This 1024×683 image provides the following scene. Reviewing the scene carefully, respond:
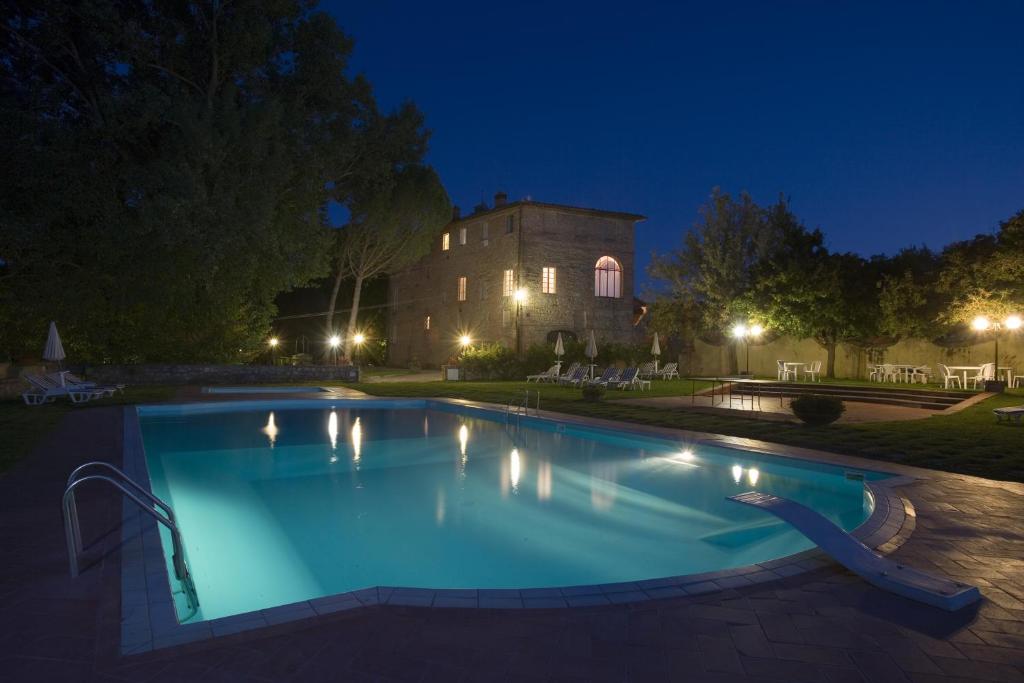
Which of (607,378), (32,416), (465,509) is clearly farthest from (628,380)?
(32,416)

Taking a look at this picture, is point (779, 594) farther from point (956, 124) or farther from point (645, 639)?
point (956, 124)

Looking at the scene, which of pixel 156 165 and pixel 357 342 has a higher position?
pixel 156 165

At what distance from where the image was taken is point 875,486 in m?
5.75

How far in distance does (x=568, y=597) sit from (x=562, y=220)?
927 inches

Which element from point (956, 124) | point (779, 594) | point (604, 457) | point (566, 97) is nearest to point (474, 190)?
point (566, 97)

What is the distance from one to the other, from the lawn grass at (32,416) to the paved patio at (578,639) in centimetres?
447

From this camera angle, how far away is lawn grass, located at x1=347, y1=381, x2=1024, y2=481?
7.07 m

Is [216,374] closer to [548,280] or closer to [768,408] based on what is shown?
[548,280]

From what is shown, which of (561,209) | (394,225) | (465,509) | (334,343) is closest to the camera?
(465,509)

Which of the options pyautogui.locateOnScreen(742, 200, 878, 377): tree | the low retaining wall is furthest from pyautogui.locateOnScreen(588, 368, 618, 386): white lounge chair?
the low retaining wall

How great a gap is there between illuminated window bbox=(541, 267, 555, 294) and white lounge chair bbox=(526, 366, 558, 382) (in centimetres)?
473

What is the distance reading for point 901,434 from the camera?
915 centimetres

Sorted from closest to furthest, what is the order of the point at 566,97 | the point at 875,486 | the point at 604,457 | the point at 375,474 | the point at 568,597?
1. the point at 568,597
2. the point at 875,486
3. the point at 375,474
4. the point at 604,457
5. the point at 566,97

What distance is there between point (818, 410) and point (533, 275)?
16363 millimetres
